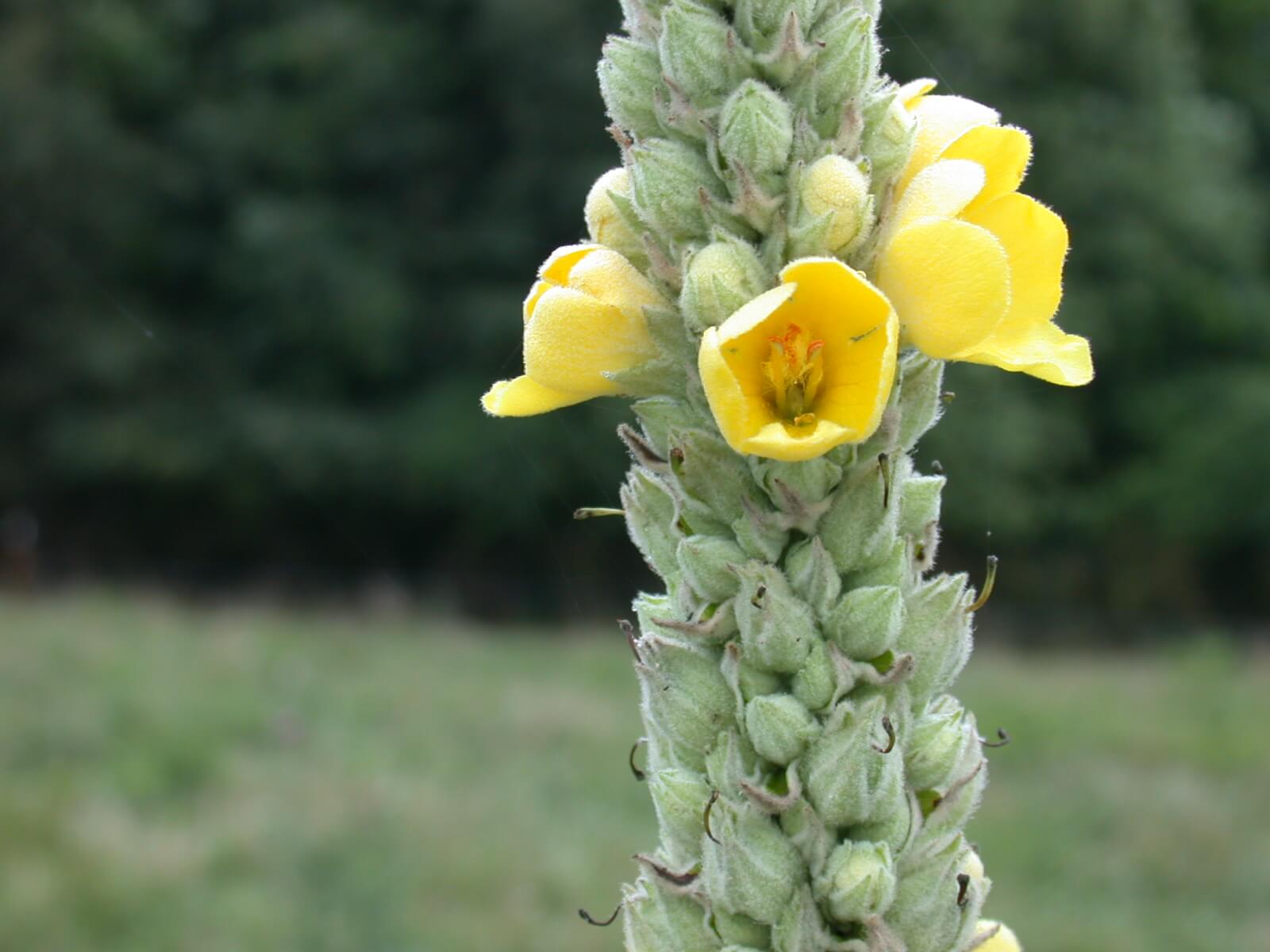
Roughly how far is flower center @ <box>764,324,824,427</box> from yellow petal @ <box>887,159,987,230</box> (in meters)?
0.16

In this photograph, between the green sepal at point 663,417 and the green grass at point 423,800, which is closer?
the green sepal at point 663,417

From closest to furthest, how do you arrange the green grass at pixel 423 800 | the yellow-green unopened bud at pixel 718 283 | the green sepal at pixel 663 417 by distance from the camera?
the yellow-green unopened bud at pixel 718 283, the green sepal at pixel 663 417, the green grass at pixel 423 800

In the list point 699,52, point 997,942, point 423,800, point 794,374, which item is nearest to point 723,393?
point 794,374

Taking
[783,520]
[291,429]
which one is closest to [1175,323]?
[291,429]

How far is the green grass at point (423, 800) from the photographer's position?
9.16 metres

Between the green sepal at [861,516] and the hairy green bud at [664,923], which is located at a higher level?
the green sepal at [861,516]

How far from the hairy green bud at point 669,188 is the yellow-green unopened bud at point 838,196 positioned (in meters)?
0.12

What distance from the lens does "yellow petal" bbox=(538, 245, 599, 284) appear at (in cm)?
161

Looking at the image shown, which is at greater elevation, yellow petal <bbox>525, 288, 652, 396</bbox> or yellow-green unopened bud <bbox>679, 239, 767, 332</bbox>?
yellow-green unopened bud <bbox>679, 239, 767, 332</bbox>

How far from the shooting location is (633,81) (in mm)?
1577

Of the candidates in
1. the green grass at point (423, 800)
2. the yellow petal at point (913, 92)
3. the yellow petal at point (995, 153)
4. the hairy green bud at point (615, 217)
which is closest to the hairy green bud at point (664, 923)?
the hairy green bud at point (615, 217)

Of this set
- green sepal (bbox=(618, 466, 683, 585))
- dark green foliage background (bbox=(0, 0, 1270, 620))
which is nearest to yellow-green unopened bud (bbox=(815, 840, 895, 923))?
green sepal (bbox=(618, 466, 683, 585))

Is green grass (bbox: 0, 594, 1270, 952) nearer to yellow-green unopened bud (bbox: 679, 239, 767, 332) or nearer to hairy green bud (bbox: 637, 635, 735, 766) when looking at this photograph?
hairy green bud (bbox: 637, 635, 735, 766)

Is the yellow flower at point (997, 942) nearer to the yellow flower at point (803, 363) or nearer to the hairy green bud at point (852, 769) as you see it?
the hairy green bud at point (852, 769)
